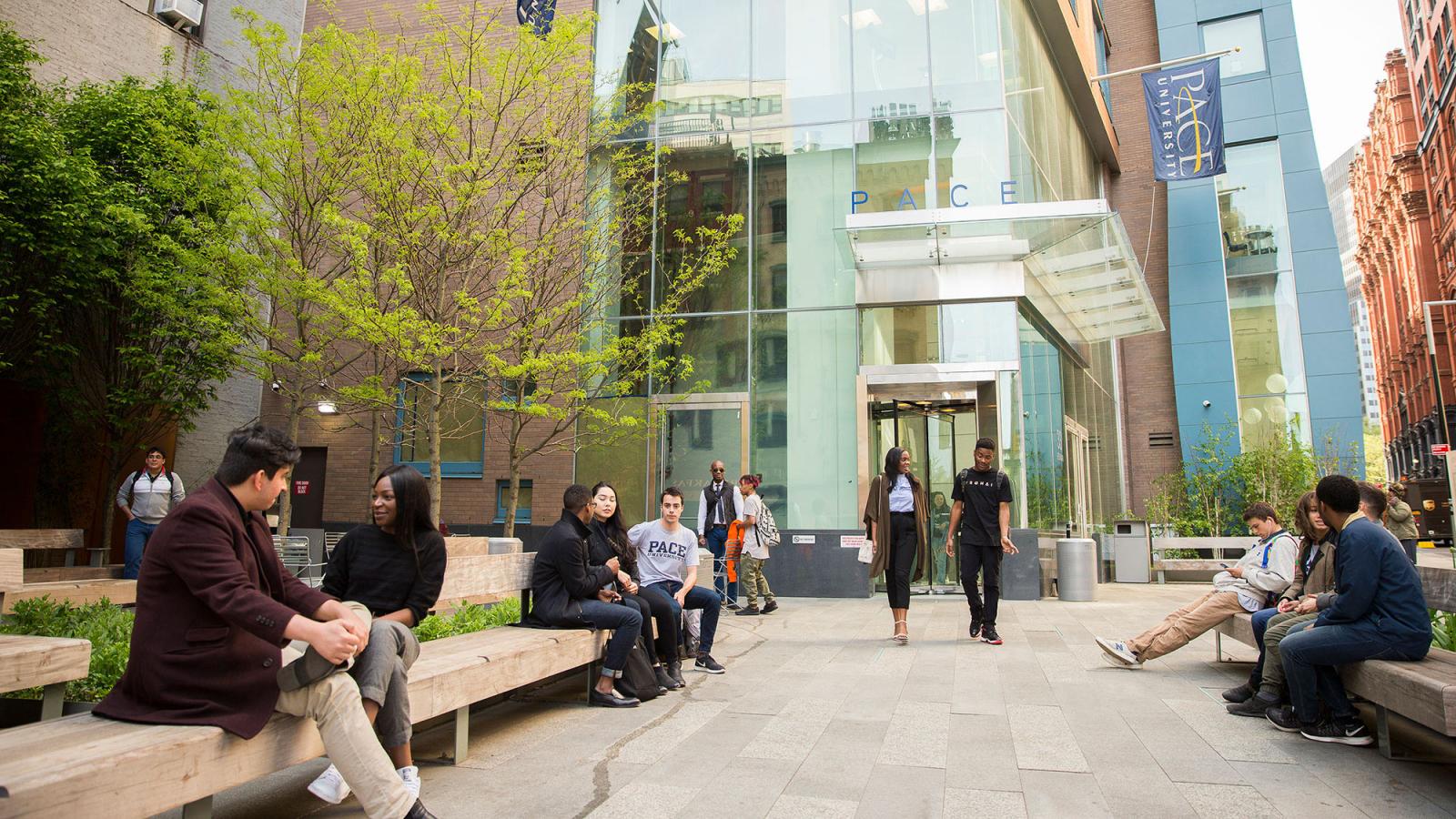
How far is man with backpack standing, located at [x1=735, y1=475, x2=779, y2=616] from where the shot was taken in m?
11.7

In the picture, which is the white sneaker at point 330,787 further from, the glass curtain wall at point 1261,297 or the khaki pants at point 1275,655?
the glass curtain wall at point 1261,297

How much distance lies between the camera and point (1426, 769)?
4.40m

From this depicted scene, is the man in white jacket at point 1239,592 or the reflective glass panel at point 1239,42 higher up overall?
the reflective glass panel at point 1239,42

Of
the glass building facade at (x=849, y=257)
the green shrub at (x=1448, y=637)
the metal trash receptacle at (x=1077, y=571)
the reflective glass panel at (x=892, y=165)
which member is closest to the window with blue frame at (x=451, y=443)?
the glass building facade at (x=849, y=257)

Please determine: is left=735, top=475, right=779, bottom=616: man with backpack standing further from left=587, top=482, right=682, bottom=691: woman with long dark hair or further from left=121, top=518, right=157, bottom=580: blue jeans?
left=121, top=518, right=157, bottom=580: blue jeans

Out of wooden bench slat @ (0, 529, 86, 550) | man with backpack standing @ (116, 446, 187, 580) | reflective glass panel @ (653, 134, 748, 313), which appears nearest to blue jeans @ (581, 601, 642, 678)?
wooden bench slat @ (0, 529, 86, 550)

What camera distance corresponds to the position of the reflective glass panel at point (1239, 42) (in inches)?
990

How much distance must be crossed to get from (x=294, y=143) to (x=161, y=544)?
36.2 feet

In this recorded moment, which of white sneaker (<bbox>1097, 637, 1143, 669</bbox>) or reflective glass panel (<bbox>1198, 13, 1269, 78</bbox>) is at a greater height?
reflective glass panel (<bbox>1198, 13, 1269, 78</bbox>)

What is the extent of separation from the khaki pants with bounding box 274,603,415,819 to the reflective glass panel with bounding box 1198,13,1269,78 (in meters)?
28.2

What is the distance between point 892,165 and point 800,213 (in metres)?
1.69

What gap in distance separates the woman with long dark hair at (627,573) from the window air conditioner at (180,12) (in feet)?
57.9

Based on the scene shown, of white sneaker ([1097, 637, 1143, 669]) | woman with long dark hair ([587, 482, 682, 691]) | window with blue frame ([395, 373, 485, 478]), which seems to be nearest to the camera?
woman with long dark hair ([587, 482, 682, 691])

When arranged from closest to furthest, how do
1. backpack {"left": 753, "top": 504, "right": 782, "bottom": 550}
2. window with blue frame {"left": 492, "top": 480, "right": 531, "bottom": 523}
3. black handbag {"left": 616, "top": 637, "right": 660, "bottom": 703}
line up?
1. black handbag {"left": 616, "top": 637, "right": 660, "bottom": 703}
2. backpack {"left": 753, "top": 504, "right": 782, "bottom": 550}
3. window with blue frame {"left": 492, "top": 480, "right": 531, "bottom": 523}
